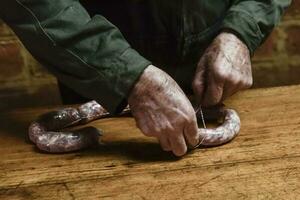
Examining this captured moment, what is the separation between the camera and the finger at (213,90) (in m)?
1.16

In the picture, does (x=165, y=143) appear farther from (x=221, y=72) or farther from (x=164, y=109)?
(x=221, y=72)

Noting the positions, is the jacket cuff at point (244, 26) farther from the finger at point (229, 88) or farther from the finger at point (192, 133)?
the finger at point (192, 133)

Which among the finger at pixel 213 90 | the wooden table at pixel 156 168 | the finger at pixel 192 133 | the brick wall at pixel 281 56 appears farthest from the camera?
the brick wall at pixel 281 56

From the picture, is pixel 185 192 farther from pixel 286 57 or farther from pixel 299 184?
pixel 286 57

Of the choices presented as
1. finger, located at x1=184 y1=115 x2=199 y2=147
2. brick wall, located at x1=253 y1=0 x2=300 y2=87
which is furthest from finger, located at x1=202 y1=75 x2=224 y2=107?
brick wall, located at x1=253 y1=0 x2=300 y2=87

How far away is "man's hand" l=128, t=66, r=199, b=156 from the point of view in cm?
103

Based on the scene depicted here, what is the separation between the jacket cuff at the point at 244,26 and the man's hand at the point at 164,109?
26cm

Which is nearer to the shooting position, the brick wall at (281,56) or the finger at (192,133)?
the finger at (192,133)

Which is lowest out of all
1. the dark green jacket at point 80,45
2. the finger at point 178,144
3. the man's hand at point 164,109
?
the finger at point 178,144

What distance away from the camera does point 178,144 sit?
1.04 meters

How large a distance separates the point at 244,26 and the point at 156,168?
41cm

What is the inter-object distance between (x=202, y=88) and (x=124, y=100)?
0.19 m

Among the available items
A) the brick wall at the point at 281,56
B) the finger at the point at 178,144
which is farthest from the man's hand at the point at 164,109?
the brick wall at the point at 281,56

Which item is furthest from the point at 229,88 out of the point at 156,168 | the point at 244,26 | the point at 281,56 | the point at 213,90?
the point at 281,56
